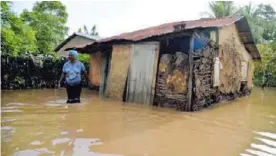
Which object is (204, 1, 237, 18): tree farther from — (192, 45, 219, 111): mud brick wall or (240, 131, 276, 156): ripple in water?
(240, 131, 276, 156): ripple in water

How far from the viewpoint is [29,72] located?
38.7ft

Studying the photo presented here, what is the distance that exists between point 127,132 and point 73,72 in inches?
115

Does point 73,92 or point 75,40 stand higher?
point 75,40

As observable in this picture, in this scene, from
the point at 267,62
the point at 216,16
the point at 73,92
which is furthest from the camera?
the point at 216,16

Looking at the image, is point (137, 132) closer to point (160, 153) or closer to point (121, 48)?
point (160, 153)

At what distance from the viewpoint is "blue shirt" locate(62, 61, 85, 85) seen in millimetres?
7488

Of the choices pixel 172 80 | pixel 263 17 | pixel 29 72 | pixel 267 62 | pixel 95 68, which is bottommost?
pixel 172 80

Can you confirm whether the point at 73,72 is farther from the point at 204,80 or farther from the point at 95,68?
the point at 95,68

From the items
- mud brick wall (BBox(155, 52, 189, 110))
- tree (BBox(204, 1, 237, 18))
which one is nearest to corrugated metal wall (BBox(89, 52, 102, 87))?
mud brick wall (BBox(155, 52, 189, 110))

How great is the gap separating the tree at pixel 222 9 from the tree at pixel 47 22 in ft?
40.5

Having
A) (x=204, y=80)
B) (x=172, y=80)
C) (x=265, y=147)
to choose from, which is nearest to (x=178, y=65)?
(x=172, y=80)

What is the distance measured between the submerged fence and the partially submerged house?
246 centimetres

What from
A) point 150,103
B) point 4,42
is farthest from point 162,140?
point 4,42

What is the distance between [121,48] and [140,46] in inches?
40.0
